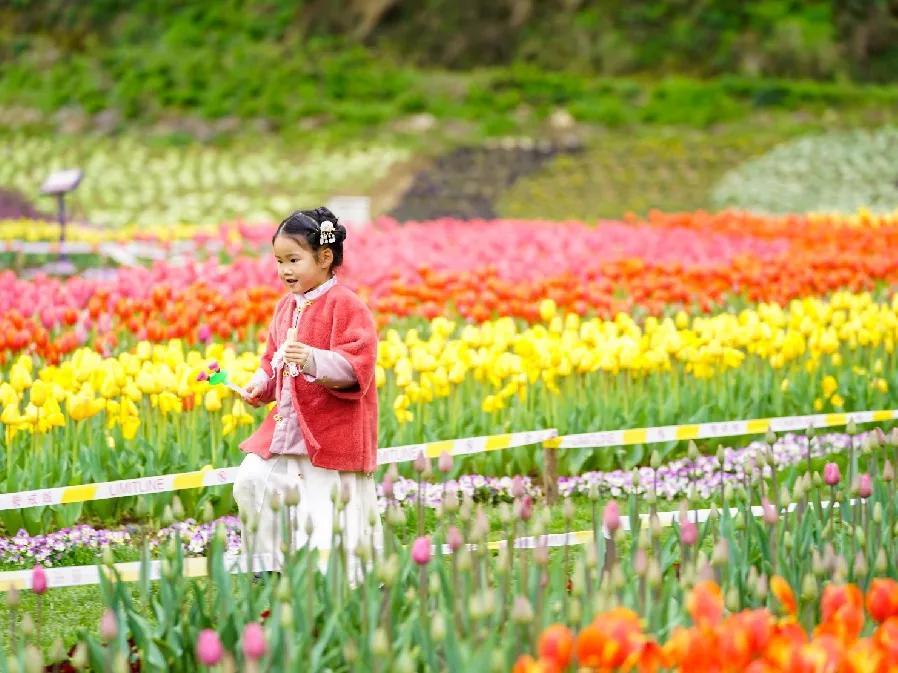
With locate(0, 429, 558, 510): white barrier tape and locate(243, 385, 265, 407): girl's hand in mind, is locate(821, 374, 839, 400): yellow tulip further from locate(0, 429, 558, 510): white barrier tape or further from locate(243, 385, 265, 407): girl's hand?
locate(243, 385, 265, 407): girl's hand

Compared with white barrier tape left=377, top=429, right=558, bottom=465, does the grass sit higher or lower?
higher

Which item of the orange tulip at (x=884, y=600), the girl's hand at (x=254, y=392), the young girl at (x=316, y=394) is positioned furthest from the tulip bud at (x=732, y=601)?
the girl's hand at (x=254, y=392)

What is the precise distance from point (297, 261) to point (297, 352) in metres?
0.30

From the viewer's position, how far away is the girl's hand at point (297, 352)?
437cm

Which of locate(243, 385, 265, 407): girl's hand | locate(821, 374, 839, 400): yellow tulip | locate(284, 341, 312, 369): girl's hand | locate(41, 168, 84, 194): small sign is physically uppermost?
locate(41, 168, 84, 194): small sign

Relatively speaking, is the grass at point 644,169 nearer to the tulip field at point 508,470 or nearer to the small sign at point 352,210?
→ the small sign at point 352,210

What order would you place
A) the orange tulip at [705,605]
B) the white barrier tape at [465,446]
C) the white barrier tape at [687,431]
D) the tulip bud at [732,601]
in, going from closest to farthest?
the orange tulip at [705,605], the tulip bud at [732,601], the white barrier tape at [465,446], the white barrier tape at [687,431]

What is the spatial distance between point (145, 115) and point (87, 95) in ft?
5.34

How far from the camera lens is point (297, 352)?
14.4 feet

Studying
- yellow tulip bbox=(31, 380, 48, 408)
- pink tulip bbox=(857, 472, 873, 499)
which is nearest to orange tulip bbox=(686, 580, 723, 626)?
pink tulip bbox=(857, 472, 873, 499)

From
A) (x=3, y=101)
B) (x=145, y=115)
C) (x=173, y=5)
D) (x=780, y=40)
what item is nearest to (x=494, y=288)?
(x=145, y=115)

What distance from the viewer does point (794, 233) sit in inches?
627

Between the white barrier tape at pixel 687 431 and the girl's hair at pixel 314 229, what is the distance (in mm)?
A: 1992

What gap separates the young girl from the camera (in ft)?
14.7
